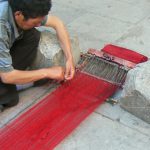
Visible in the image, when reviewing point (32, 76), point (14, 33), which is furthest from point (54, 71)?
point (14, 33)

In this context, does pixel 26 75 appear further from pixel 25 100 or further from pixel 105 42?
pixel 105 42

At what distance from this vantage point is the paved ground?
2682 millimetres

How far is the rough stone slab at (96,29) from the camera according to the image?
13.2 ft

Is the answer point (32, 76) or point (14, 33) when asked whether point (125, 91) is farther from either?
point (14, 33)

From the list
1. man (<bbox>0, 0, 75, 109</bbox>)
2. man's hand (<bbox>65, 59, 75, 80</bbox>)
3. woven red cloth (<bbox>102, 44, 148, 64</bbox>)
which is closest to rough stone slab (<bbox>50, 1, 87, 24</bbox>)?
woven red cloth (<bbox>102, 44, 148, 64</bbox>)

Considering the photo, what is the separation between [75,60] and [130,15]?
159 centimetres

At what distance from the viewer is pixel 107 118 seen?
2910 millimetres

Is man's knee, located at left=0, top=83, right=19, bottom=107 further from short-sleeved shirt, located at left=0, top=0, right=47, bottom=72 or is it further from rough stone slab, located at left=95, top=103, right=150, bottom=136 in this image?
rough stone slab, located at left=95, top=103, right=150, bottom=136

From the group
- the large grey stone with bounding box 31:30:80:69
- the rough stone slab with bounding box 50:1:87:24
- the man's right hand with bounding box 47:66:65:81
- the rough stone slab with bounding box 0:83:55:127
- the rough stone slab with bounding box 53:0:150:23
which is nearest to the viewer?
the man's right hand with bounding box 47:66:65:81

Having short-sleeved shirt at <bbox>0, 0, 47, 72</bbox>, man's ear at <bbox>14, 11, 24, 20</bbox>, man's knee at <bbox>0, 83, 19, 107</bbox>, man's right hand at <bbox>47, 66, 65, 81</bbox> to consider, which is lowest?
man's knee at <bbox>0, 83, 19, 107</bbox>

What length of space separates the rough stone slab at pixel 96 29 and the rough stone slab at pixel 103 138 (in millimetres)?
1214

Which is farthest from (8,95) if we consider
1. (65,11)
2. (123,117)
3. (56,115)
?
(65,11)

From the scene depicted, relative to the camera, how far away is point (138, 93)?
9.11 feet

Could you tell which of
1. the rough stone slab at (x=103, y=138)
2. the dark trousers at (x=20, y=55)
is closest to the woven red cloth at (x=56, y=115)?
the rough stone slab at (x=103, y=138)
